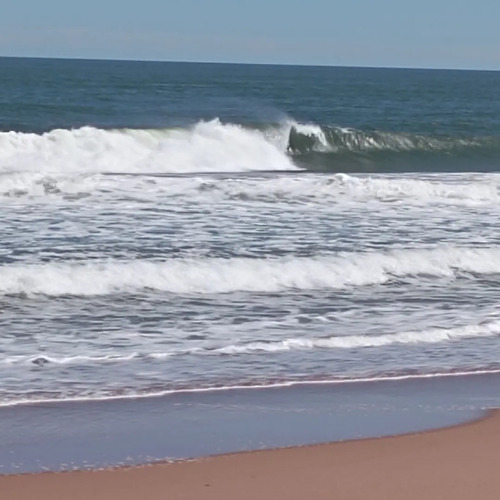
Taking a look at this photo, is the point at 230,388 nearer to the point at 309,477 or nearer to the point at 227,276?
the point at 309,477

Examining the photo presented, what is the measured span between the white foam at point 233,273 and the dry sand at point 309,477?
4.31m

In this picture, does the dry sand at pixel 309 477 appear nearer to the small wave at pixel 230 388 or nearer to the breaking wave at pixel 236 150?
the small wave at pixel 230 388

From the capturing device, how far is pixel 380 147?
2850cm

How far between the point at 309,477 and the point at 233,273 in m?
5.11

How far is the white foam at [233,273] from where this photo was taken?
952cm

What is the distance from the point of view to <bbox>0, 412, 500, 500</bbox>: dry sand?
4.80 m

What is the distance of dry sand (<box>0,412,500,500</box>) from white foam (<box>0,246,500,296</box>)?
4309mm

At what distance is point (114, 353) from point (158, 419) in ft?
4.76

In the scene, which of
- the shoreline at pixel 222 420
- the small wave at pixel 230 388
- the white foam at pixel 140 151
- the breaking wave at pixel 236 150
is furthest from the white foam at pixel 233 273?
the white foam at pixel 140 151

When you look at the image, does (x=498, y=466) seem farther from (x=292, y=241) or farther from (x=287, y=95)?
(x=287, y=95)

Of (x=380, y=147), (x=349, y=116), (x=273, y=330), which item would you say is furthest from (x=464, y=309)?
(x=349, y=116)

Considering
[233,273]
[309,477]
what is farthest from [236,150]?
[309,477]

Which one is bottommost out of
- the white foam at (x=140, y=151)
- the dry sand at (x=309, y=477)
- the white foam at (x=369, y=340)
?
the dry sand at (x=309, y=477)

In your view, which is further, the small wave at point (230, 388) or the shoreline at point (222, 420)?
the small wave at point (230, 388)
